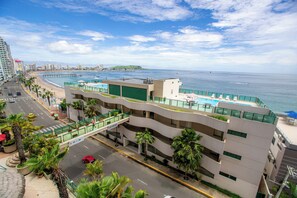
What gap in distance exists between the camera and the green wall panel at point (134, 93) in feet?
91.1

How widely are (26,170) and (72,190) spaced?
7090mm

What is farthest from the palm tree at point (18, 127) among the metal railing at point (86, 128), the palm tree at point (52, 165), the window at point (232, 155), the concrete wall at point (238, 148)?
the window at point (232, 155)

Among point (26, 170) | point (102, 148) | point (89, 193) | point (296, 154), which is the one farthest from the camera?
point (102, 148)

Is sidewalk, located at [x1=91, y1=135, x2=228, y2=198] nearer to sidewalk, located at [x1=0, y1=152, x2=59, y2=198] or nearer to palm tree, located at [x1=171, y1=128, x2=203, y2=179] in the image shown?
palm tree, located at [x1=171, y1=128, x2=203, y2=179]

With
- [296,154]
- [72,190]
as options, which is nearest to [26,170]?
[72,190]

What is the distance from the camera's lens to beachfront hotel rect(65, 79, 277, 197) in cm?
1840

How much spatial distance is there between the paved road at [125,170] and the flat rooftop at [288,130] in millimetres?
15500

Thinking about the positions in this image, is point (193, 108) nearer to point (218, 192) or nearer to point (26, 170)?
point (218, 192)

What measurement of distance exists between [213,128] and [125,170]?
15859 mm

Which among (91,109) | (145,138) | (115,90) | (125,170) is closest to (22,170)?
(125,170)

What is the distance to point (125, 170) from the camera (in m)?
24.1

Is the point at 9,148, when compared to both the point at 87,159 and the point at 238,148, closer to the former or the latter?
the point at 87,159

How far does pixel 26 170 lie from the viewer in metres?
17.4

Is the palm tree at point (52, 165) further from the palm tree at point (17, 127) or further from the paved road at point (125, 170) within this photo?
the paved road at point (125, 170)
